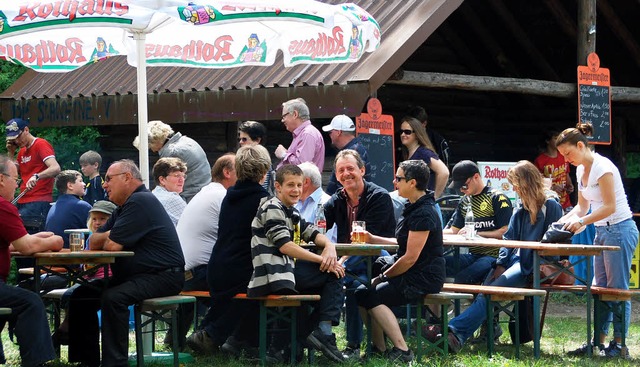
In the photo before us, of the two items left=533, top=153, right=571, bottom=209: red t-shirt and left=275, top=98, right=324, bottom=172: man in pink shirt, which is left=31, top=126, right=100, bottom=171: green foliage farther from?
left=533, top=153, right=571, bottom=209: red t-shirt

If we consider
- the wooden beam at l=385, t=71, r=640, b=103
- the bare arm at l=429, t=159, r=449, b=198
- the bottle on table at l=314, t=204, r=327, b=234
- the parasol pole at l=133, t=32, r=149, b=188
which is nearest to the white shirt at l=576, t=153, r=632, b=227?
the bottle on table at l=314, t=204, r=327, b=234

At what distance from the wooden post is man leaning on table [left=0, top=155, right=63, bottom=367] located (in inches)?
314

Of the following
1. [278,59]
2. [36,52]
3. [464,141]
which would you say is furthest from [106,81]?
[464,141]

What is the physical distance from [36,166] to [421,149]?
380 cm

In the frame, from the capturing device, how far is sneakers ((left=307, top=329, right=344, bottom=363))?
24.5 ft

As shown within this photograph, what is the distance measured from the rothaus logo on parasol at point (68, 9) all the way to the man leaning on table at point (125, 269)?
1011mm

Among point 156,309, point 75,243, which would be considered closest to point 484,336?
point 156,309

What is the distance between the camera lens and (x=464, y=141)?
16266 millimetres

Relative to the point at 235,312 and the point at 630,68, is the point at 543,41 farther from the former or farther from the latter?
the point at 235,312

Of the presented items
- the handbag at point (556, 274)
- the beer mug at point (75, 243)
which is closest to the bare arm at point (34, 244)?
the beer mug at point (75, 243)

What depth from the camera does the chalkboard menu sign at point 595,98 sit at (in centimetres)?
1302

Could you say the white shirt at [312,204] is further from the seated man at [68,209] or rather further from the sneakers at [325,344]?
the seated man at [68,209]

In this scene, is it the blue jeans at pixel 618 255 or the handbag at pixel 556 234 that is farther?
the blue jeans at pixel 618 255

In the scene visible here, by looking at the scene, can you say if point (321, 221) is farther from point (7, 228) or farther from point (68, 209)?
point (68, 209)
